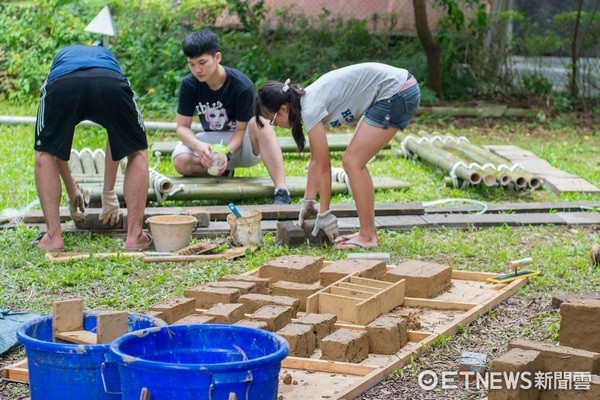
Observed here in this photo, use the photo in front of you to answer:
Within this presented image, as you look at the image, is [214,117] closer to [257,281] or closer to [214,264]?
[214,264]

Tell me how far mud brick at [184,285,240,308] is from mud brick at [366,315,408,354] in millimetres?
838

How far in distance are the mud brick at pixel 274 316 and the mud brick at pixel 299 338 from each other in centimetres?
9

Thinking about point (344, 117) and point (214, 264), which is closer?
point (214, 264)

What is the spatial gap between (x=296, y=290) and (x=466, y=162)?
4304 millimetres

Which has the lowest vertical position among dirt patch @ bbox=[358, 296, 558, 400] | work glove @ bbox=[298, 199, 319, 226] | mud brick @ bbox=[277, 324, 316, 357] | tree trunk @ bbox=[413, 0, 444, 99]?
dirt patch @ bbox=[358, 296, 558, 400]

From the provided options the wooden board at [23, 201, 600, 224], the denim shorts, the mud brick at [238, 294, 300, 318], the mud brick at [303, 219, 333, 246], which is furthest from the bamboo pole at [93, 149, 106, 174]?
the mud brick at [238, 294, 300, 318]

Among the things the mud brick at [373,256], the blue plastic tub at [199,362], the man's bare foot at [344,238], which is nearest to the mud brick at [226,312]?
the blue plastic tub at [199,362]

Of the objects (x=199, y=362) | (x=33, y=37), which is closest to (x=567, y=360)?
(x=199, y=362)

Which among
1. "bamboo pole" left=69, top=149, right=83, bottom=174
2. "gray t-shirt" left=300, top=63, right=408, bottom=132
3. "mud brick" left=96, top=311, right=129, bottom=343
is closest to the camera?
"mud brick" left=96, top=311, right=129, bottom=343

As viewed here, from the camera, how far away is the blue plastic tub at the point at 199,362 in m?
3.18

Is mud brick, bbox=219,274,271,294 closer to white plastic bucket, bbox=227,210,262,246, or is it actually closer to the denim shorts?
white plastic bucket, bbox=227,210,262,246

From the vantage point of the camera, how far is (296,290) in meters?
5.50

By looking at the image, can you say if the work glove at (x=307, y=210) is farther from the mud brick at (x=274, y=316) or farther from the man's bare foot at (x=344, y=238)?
the mud brick at (x=274, y=316)

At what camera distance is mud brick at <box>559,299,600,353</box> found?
182 inches
